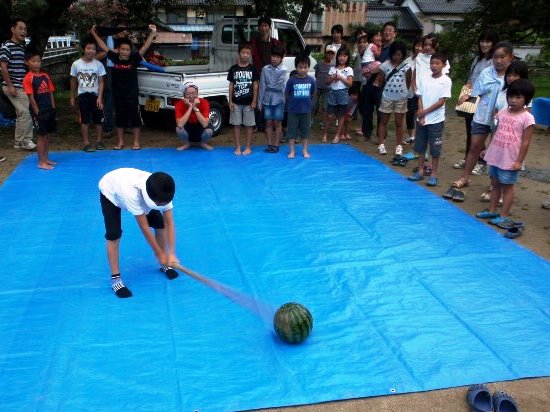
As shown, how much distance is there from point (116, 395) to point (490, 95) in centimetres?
510

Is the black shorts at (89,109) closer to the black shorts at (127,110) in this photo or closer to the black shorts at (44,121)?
the black shorts at (127,110)

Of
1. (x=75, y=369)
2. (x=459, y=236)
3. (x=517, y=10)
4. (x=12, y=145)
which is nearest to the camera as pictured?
(x=75, y=369)

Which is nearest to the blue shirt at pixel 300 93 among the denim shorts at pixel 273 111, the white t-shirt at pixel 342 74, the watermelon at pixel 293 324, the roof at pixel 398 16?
the denim shorts at pixel 273 111

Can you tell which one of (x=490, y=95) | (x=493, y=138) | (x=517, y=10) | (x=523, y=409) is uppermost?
(x=517, y=10)

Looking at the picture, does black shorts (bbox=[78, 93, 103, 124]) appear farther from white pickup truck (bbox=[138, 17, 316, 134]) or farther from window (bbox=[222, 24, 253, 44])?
window (bbox=[222, 24, 253, 44])

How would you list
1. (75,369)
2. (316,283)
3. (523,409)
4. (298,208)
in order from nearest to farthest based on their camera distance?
(523,409) → (75,369) → (316,283) → (298,208)

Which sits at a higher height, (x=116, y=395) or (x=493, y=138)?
(x=493, y=138)

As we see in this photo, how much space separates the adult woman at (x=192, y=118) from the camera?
810 cm

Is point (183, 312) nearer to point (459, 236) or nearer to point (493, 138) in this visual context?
point (459, 236)

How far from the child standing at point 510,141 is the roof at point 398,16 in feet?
116

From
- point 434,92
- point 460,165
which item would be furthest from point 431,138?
point 460,165

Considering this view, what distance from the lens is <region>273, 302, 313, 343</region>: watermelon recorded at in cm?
327

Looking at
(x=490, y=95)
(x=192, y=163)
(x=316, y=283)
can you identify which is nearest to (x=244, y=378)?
(x=316, y=283)

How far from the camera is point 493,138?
5438 millimetres
